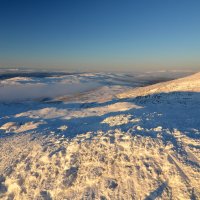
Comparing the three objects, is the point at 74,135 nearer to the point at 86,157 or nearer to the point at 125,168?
the point at 86,157

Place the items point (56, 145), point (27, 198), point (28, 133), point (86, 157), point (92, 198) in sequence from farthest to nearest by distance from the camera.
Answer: point (28, 133)
point (56, 145)
point (86, 157)
point (27, 198)
point (92, 198)

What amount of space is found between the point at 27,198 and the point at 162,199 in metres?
5.05

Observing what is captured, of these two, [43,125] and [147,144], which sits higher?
[147,144]

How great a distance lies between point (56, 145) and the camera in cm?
1273

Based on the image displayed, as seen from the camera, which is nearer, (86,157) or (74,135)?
(86,157)

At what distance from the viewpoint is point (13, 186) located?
9.89 metres

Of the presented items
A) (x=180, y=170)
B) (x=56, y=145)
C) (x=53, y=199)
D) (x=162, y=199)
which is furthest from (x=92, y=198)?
(x=56, y=145)

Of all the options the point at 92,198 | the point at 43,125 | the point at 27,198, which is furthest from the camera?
the point at 43,125

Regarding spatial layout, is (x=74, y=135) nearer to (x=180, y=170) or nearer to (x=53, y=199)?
(x=53, y=199)

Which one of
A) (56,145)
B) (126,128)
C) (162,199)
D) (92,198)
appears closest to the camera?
(162,199)

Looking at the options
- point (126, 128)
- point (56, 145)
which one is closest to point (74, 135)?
point (56, 145)

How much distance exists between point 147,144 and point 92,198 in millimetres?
3890

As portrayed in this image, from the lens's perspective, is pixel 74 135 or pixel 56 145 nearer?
pixel 56 145

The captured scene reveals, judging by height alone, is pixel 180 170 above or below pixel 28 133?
above
